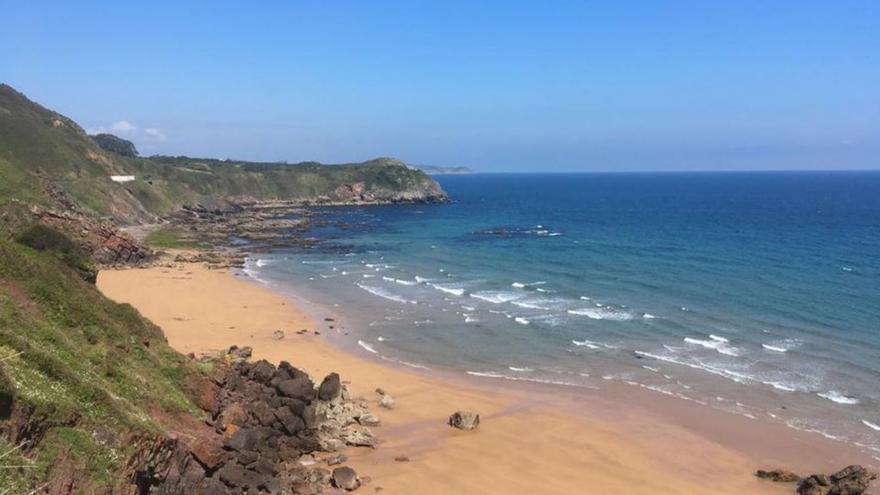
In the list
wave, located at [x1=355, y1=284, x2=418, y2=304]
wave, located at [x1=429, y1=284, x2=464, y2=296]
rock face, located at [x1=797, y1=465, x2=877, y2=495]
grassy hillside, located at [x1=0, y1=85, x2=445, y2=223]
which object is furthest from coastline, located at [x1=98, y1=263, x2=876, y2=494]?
grassy hillside, located at [x1=0, y1=85, x2=445, y2=223]

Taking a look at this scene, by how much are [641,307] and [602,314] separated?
374 centimetres

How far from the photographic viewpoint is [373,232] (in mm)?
100438

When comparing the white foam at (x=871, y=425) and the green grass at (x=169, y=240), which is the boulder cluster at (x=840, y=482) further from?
the green grass at (x=169, y=240)

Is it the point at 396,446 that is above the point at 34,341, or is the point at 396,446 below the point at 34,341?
below

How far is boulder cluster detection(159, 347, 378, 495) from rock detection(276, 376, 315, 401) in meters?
0.04

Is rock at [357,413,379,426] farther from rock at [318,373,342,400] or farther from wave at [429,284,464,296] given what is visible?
wave at [429,284,464,296]

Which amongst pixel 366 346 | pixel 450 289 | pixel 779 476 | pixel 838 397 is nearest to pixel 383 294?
pixel 450 289

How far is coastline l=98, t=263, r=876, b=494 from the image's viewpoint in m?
23.2

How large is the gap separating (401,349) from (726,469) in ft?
65.1

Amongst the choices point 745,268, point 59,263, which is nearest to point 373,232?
point 745,268

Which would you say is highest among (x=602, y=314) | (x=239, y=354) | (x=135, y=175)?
(x=135, y=175)

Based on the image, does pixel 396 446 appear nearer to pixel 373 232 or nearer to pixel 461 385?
pixel 461 385

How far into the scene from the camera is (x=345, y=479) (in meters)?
20.9

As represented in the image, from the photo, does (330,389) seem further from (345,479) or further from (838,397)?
(838,397)
